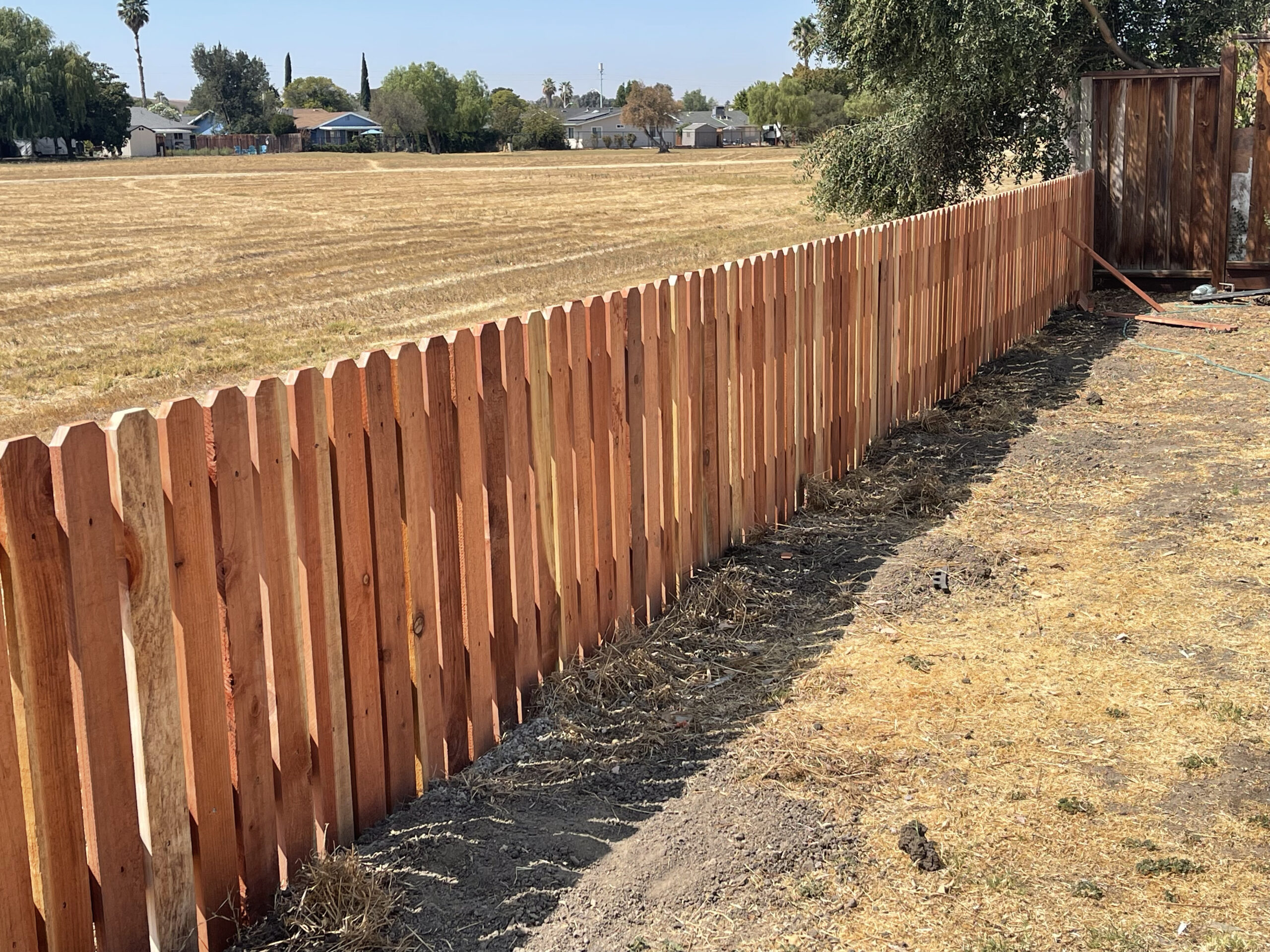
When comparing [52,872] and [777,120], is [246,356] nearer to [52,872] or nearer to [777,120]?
[52,872]

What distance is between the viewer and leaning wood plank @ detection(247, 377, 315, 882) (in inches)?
119

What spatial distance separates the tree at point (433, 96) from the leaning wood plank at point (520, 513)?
115448 millimetres

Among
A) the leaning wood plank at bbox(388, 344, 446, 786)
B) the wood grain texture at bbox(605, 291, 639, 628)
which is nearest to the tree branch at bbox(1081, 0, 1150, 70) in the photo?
the wood grain texture at bbox(605, 291, 639, 628)

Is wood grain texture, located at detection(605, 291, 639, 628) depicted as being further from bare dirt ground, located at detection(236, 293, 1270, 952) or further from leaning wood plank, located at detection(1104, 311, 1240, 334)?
leaning wood plank, located at detection(1104, 311, 1240, 334)

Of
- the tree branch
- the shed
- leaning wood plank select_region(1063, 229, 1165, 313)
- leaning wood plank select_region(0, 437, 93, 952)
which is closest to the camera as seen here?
leaning wood plank select_region(0, 437, 93, 952)

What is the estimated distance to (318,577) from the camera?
3225 millimetres

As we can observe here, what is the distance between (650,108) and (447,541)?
130838 mm

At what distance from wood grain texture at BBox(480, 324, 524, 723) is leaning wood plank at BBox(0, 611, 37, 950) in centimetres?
167

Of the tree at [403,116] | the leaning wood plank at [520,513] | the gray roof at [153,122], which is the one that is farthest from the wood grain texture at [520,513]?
the gray roof at [153,122]

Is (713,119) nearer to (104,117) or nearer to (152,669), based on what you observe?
(104,117)

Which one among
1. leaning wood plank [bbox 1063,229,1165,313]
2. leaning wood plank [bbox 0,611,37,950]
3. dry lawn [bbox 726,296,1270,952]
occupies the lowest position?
dry lawn [bbox 726,296,1270,952]

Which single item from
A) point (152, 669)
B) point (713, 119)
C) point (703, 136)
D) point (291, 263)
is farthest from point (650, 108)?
point (152, 669)

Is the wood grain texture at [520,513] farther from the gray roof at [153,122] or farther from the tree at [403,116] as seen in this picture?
the gray roof at [153,122]

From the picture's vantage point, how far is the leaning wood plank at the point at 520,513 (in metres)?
4.01
